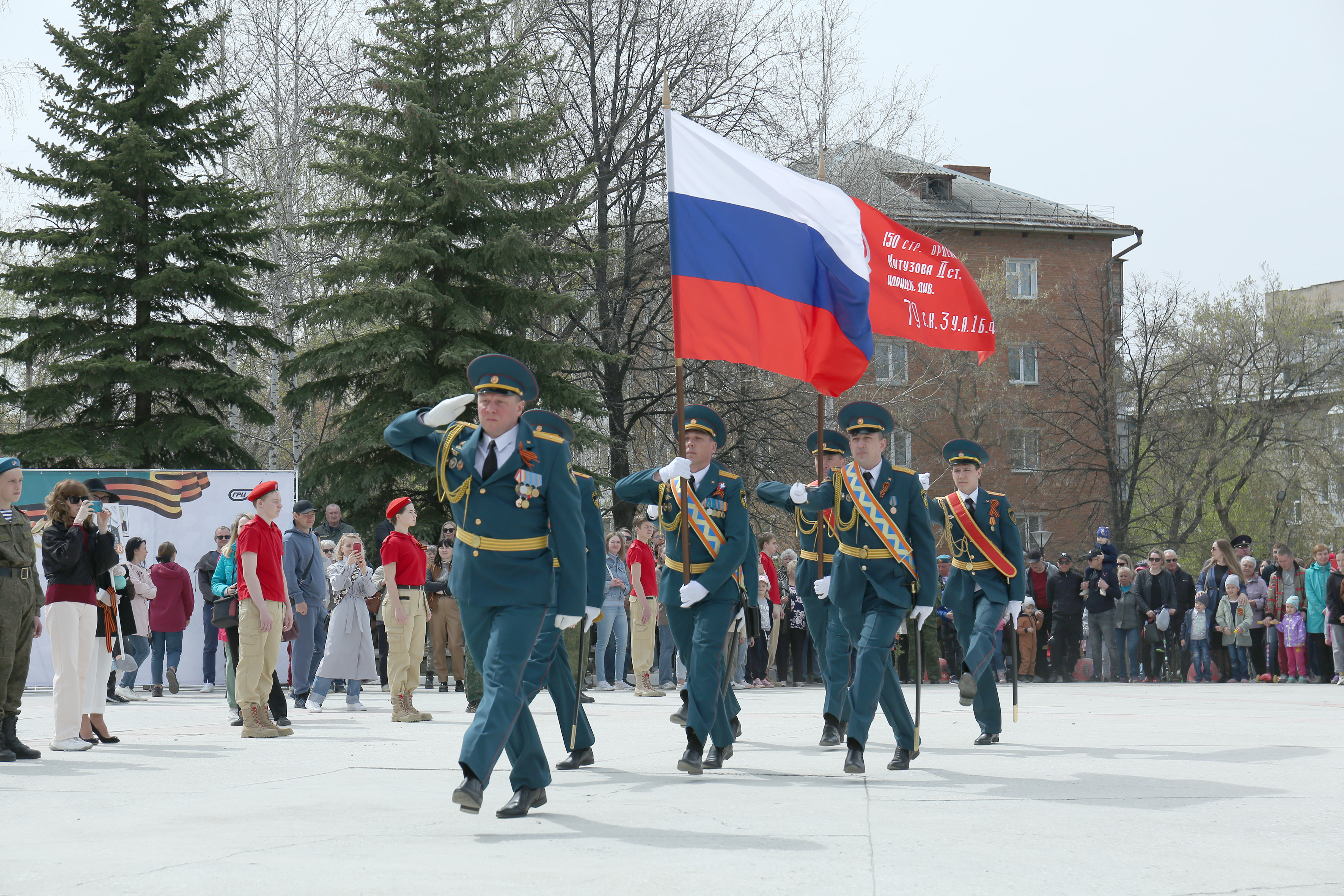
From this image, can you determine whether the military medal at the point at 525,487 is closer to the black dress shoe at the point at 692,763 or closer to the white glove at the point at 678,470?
the white glove at the point at 678,470

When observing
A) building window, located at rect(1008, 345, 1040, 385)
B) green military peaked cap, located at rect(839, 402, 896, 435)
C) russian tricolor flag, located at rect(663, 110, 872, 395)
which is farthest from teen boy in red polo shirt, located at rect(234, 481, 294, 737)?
building window, located at rect(1008, 345, 1040, 385)

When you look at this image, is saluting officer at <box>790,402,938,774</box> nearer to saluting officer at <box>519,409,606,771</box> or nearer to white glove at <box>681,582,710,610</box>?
white glove at <box>681,582,710,610</box>

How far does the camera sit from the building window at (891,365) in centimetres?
3788

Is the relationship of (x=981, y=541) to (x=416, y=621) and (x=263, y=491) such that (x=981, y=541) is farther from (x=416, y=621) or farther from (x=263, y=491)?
(x=263, y=491)

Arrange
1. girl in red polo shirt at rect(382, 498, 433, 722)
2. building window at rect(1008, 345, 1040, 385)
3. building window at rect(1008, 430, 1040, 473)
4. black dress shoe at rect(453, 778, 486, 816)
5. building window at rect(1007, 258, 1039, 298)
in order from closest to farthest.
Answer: black dress shoe at rect(453, 778, 486, 816), girl in red polo shirt at rect(382, 498, 433, 722), building window at rect(1008, 430, 1040, 473), building window at rect(1008, 345, 1040, 385), building window at rect(1007, 258, 1039, 298)

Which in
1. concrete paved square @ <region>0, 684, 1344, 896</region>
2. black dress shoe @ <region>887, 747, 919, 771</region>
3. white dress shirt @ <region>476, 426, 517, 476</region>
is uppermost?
white dress shirt @ <region>476, 426, 517, 476</region>

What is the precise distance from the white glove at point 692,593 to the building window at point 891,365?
95.1 feet

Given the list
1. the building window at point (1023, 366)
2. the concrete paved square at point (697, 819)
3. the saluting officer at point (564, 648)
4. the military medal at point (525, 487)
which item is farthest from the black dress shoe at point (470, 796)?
the building window at point (1023, 366)

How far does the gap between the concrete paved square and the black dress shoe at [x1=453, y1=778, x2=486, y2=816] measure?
105 mm

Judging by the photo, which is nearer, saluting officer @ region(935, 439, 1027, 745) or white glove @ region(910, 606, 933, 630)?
white glove @ region(910, 606, 933, 630)

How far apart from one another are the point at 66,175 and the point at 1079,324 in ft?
109

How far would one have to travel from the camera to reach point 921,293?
12609 mm

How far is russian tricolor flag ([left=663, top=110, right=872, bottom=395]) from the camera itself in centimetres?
935

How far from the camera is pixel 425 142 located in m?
23.2
